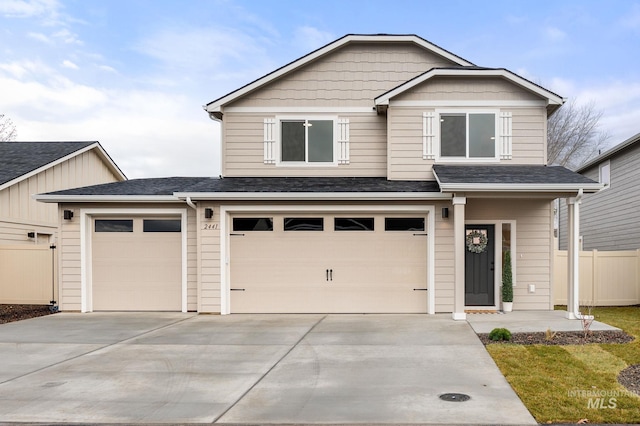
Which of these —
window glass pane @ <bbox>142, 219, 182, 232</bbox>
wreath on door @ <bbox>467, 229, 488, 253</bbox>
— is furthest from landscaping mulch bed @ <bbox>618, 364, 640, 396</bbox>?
window glass pane @ <bbox>142, 219, 182, 232</bbox>

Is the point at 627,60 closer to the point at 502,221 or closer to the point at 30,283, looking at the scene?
the point at 502,221

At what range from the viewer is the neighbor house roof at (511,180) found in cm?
1027

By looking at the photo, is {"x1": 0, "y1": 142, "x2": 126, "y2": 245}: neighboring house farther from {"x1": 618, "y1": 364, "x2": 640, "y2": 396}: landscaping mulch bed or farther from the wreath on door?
{"x1": 618, "y1": 364, "x2": 640, "y2": 396}: landscaping mulch bed

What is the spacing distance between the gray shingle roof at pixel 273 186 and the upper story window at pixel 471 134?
3.76 ft

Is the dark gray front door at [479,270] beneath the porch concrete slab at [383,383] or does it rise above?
above

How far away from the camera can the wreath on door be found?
11.9 metres

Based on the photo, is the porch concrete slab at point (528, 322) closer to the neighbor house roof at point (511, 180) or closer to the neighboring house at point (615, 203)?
the neighbor house roof at point (511, 180)

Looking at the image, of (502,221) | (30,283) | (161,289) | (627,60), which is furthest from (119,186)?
(627,60)

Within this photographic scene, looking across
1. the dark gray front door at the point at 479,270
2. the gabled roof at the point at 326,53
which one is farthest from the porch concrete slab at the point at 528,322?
the gabled roof at the point at 326,53

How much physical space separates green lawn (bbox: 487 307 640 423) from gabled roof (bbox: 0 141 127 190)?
1476 cm

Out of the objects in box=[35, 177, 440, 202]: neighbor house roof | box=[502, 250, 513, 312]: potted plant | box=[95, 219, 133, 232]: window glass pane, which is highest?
box=[35, 177, 440, 202]: neighbor house roof

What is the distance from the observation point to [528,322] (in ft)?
33.5

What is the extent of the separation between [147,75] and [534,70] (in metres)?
24.0

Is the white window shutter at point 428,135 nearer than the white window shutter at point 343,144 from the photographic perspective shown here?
Yes
